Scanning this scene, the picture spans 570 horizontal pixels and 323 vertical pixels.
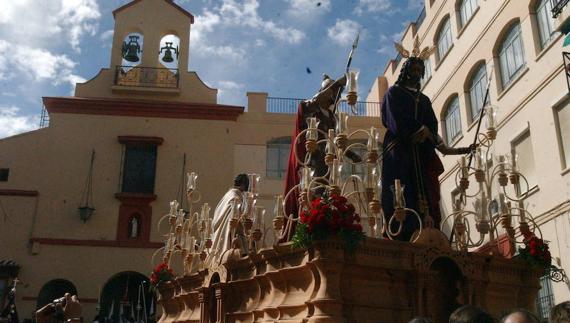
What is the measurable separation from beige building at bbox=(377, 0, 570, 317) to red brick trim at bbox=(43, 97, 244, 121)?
7893mm

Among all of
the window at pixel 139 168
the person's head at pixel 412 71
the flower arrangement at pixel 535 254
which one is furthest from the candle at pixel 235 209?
the window at pixel 139 168

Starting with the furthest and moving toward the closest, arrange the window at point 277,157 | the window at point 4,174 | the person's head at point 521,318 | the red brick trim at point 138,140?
the window at point 277,157 < the red brick trim at point 138,140 < the window at point 4,174 < the person's head at point 521,318

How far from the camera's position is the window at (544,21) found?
14.9 m

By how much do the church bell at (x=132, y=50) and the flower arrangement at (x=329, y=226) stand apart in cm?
1901

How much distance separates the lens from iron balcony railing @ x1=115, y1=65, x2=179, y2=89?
922 inches

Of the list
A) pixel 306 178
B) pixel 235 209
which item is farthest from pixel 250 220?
pixel 306 178

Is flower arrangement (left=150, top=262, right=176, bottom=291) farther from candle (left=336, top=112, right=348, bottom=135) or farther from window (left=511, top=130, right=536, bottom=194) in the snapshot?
window (left=511, top=130, right=536, bottom=194)

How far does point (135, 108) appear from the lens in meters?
22.9

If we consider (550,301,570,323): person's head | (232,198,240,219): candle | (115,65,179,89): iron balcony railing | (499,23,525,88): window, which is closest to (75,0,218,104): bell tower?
(115,65,179,89): iron balcony railing

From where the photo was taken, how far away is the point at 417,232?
667 cm

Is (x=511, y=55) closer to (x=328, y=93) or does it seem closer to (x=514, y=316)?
(x=328, y=93)

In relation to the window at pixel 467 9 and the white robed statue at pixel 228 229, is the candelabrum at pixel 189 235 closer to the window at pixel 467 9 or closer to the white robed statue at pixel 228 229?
the white robed statue at pixel 228 229

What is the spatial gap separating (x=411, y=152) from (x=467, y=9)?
14.5m

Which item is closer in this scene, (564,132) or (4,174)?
(564,132)
